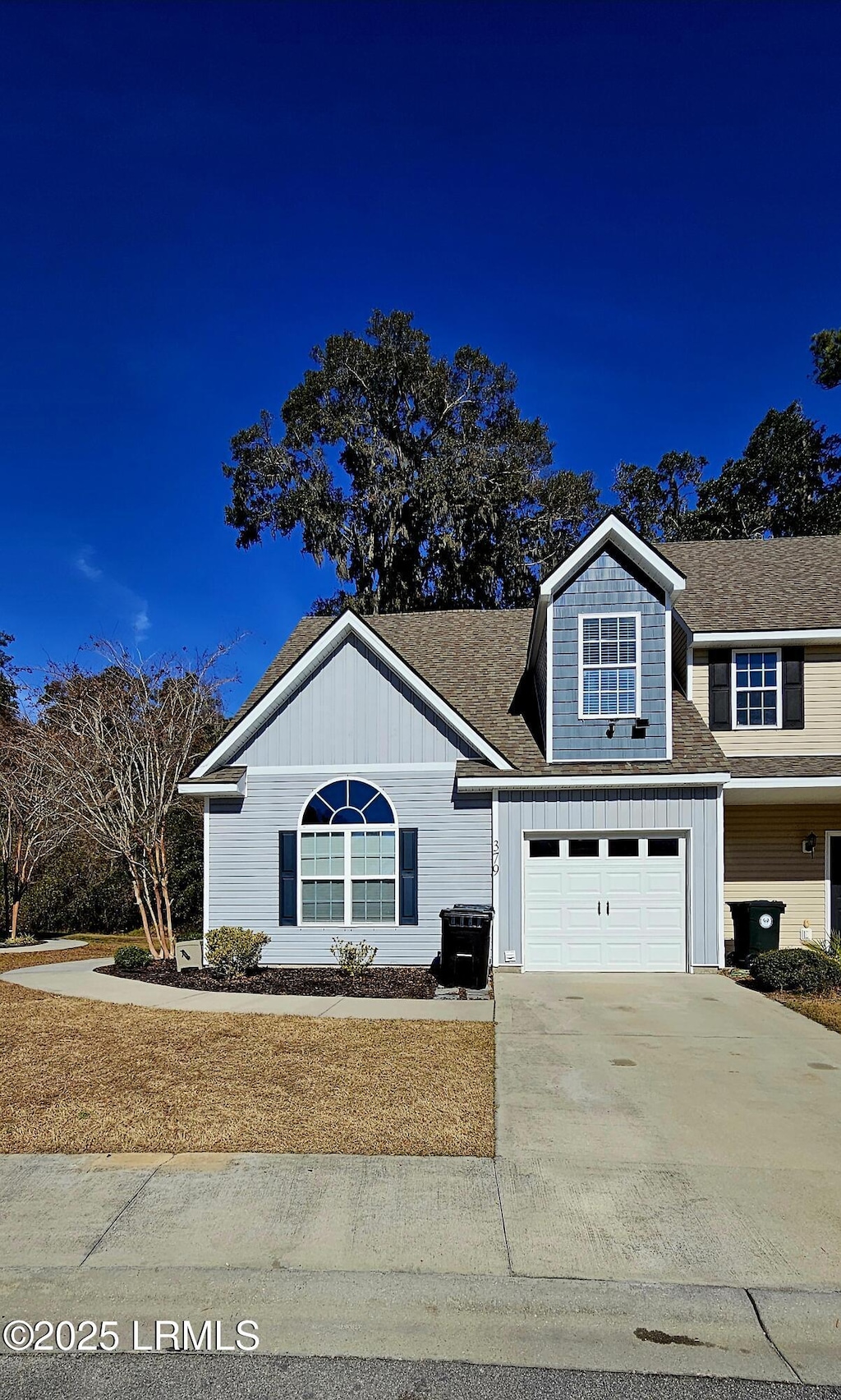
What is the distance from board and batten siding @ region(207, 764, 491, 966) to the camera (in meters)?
13.5

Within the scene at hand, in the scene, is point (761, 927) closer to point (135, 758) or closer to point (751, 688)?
point (751, 688)

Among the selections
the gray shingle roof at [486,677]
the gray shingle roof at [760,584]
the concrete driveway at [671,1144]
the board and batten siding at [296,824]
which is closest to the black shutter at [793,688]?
the gray shingle roof at [760,584]

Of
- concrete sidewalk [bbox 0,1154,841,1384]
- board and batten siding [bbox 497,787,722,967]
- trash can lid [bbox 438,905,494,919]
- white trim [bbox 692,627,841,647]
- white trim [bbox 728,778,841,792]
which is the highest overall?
white trim [bbox 692,627,841,647]

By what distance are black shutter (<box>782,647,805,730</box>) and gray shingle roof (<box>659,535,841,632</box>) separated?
0.59 metres

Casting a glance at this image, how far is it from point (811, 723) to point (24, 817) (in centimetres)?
1785

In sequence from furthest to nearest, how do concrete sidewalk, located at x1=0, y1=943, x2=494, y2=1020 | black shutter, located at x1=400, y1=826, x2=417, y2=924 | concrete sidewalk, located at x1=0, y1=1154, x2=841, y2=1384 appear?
black shutter, located at x1=400, y1=826, x2=417, y2=924 → concrete sidewalk, located at x1=0, y1=943, x2=494, y2=1020 → concrete sidewalk, located at x1=0, y1=1154, x2=841, y2=1384

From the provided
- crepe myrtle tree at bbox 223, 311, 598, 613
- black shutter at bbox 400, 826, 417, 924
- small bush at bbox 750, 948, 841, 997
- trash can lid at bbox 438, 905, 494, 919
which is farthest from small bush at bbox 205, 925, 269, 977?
crepe myrtle tree at bbox 223, 311, 598, 613

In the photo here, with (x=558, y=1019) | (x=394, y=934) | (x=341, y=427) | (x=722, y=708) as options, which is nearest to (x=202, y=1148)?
(x=558, y=1019)

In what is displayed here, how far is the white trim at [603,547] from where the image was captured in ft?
44.6

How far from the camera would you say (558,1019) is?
1000 cm

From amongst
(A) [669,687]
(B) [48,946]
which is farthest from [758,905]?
(B) [48,946]

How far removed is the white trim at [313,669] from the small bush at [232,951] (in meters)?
2.72

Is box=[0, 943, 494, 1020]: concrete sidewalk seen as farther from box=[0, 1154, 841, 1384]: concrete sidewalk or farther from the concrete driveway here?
box=[0, 1154, 841, 1384]: concrete sidewalk

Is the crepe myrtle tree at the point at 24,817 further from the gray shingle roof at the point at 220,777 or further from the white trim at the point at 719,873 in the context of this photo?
the white trim at the point at 719,873
